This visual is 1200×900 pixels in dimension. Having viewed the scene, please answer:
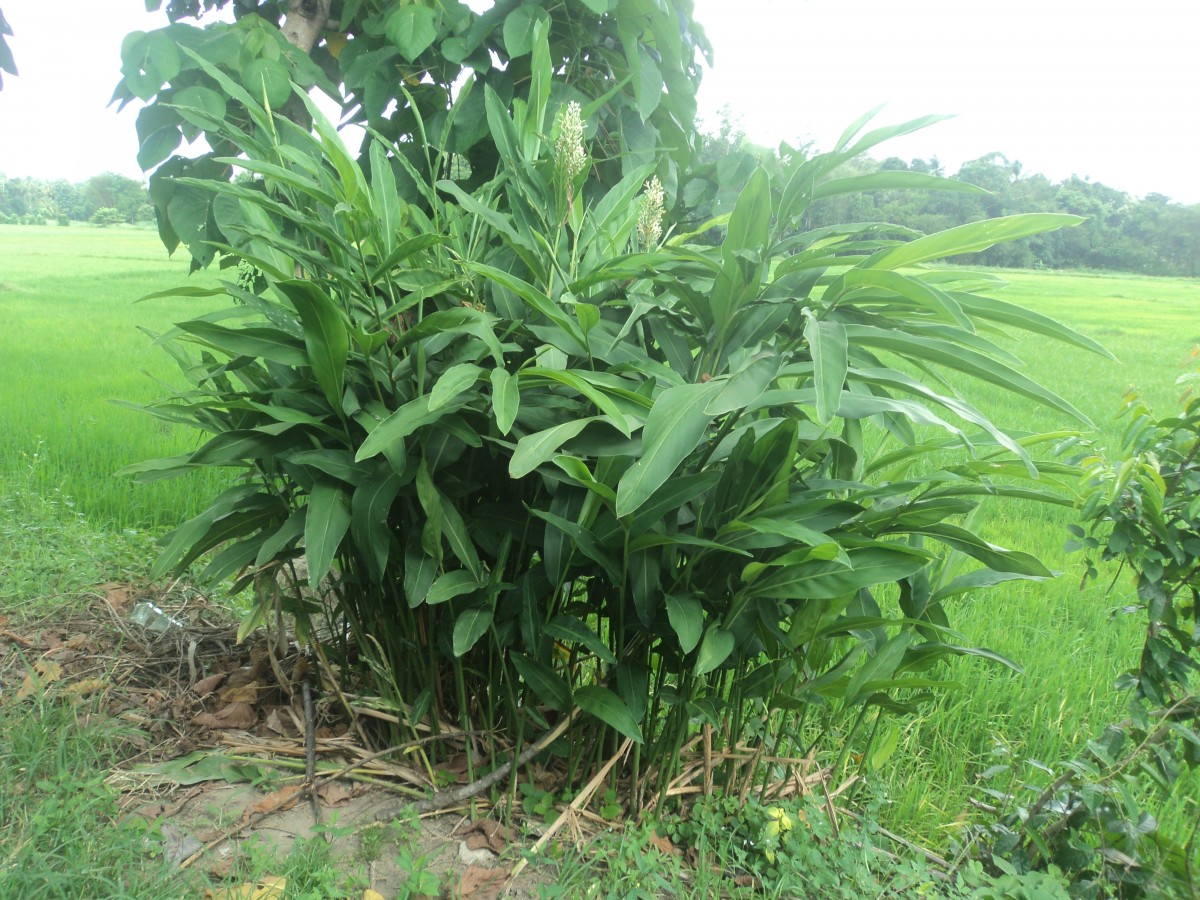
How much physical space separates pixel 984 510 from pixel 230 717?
1.46 metres

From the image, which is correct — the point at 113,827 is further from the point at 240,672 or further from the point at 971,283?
the point at 971,283

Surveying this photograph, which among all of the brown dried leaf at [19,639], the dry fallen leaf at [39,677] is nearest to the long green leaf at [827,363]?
the dry fallen leaf at [39,677]

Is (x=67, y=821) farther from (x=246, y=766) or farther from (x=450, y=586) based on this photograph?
(x=450, y=586)

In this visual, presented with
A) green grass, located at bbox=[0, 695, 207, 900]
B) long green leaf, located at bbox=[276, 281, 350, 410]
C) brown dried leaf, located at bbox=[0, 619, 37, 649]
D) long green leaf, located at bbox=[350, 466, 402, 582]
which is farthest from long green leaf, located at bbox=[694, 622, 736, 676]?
brown dried leaf, located at bbox=[0, 619, 37, 649]

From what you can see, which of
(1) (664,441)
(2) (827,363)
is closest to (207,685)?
(1) (664,441)

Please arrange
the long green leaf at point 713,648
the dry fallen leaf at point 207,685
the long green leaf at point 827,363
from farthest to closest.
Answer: the dry fallen leaf at point 207,685
the long green leaf at point 713,648
the long green leaf at point 827,363

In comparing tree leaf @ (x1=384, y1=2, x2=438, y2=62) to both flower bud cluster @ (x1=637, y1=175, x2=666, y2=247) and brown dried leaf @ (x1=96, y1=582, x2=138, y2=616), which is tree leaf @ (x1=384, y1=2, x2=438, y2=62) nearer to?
flower bud cluster @ (x1=637, y1=175, x2=666, y2=247)

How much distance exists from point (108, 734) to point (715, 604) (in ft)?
3.43

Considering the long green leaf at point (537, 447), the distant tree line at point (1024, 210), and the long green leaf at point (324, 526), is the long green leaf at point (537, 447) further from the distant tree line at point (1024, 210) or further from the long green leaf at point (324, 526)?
the distant tree line at point (1024, 210)

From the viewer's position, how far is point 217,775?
52.7 inches

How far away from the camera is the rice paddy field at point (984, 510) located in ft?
5.74

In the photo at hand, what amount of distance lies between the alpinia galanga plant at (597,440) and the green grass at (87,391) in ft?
1.94

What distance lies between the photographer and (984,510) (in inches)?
62.6

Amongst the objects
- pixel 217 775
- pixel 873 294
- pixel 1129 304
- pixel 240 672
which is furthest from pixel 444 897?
pixel 1129 304
